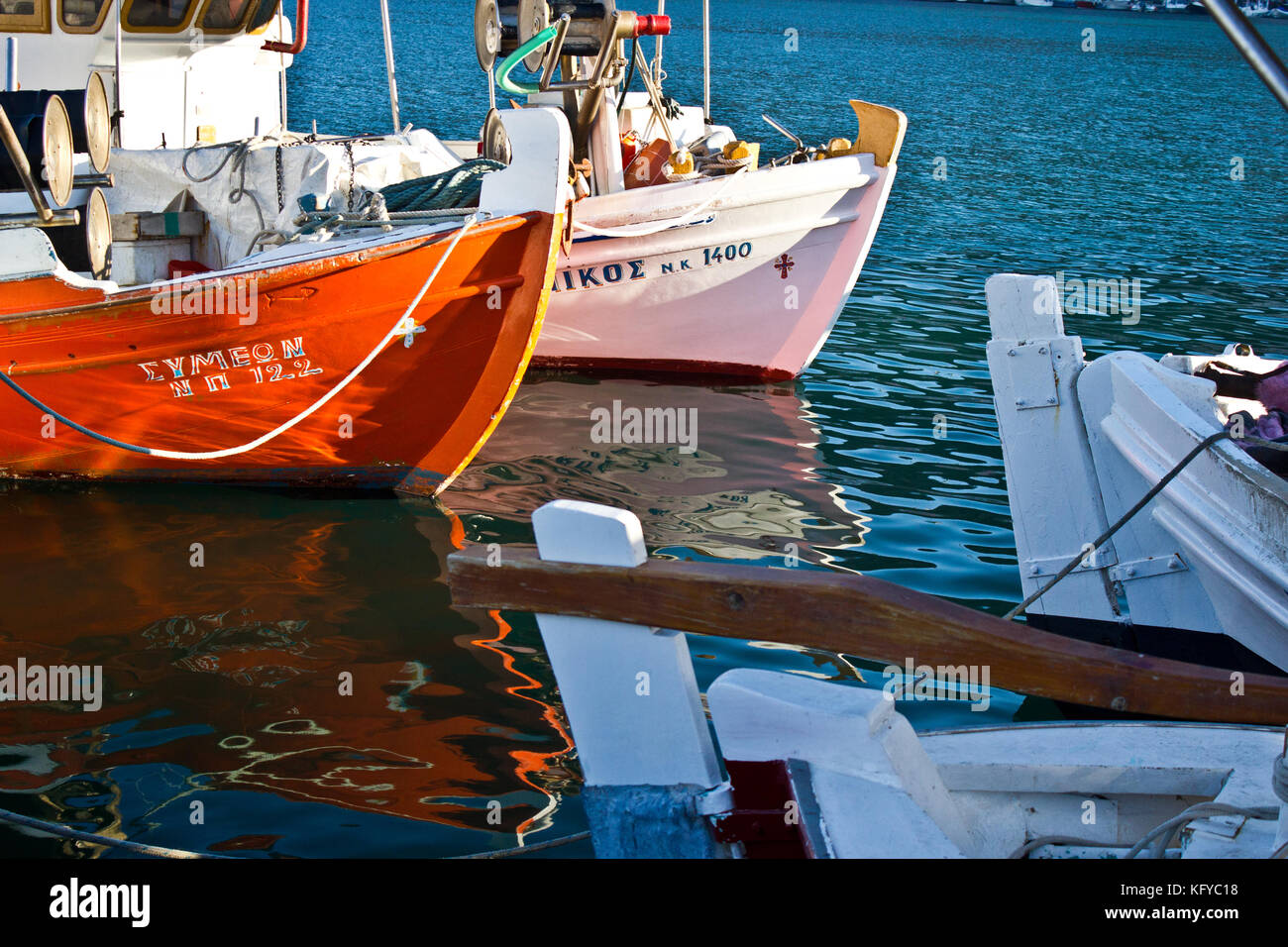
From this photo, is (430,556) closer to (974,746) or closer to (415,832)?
(415,832)

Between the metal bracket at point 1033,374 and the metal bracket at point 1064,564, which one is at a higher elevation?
the metal bracket at point 1033,374

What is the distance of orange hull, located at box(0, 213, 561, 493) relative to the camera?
679 centimetres

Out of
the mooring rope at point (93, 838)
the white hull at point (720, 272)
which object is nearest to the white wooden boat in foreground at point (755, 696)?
the mooring rope at point (93, 838)

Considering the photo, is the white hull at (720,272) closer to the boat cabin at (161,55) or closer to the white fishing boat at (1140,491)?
the boat cabin at (161,55)

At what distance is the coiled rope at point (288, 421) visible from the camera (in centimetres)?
686

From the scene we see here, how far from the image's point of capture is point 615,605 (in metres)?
2.52

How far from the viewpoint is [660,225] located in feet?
31.2

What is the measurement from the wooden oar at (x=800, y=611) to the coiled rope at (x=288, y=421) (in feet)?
14.8

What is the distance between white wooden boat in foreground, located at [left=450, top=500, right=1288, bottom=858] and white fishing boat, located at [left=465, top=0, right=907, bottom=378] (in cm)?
701

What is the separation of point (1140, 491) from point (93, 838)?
3.83m

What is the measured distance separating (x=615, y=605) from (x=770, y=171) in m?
7.59
